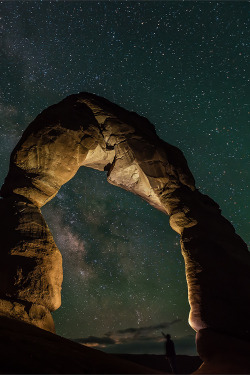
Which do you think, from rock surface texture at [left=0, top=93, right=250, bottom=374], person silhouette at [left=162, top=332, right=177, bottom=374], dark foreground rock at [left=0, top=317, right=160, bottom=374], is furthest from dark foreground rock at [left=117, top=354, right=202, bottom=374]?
dark foreground rock at [left=0, top=317, right=160, bottom=374]

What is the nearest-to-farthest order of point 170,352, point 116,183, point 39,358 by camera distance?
1. point 39,358
2. point 170,352
3. point 116,183

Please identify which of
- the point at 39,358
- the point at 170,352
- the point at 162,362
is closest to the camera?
the point at 39,358

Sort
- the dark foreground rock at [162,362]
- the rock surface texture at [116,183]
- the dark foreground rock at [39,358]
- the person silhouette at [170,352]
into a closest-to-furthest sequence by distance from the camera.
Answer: the dark foreground rock at [39,358], the rock surface texture at [116,183], the person silhouette at [170,352], the dark foreground rock at [162,362]

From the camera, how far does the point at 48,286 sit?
7.05 m

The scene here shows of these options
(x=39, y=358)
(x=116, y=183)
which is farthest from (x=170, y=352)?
(x=116, y=183)

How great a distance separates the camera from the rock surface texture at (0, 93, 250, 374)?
6855 millimetres

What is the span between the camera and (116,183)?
38.3ft

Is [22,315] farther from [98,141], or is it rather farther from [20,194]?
[98,141]

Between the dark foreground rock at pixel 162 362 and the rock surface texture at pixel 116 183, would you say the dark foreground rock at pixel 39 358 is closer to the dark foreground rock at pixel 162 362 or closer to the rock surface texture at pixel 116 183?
the rock surface texture at pixel 116 183

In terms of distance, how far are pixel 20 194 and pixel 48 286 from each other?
3121 millimetres

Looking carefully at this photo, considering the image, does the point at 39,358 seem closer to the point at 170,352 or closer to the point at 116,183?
the point at 170,352

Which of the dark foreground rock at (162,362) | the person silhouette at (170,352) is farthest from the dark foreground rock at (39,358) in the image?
the dark foreground rock at (162,362)

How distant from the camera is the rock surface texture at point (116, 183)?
Result: 6.86 meters

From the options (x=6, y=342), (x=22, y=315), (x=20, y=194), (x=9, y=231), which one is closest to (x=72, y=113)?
(x=20, y=194)
